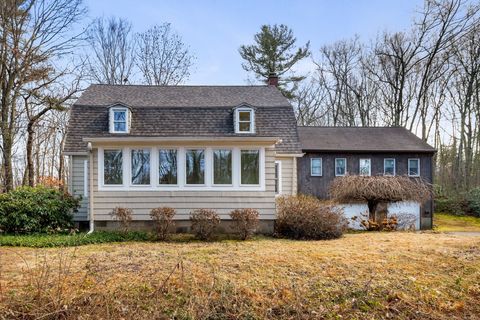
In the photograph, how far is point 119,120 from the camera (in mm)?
12453

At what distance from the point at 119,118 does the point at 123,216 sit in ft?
14.0

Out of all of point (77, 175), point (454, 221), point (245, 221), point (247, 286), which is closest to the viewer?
point (247, 286)

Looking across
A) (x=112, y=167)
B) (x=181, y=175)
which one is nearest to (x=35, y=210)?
(x=112, y=167)

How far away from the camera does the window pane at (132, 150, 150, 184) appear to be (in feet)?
34.8

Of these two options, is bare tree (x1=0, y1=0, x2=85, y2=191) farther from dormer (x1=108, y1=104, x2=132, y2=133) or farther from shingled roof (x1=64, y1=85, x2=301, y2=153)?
dormer (x1=108, y1=104, x2=132, y2=133)

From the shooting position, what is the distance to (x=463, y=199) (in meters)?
19.9

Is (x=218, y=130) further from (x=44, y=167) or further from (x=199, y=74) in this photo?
(x=44, y=167)

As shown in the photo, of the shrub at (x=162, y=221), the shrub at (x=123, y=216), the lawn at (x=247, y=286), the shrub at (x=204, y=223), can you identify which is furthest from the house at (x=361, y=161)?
the lawn at (x=247, y=286)

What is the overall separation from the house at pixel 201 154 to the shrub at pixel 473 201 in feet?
13.1

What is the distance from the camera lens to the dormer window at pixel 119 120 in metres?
12.4

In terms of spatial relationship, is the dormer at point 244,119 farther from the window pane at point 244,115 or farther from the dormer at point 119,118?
the dormer at point 119,118

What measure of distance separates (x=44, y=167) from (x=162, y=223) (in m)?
19.5

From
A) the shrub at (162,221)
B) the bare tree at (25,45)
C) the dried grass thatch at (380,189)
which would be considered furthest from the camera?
the bare tree at (25,45)

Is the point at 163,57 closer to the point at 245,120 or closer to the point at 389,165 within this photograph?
the point at 245,120
